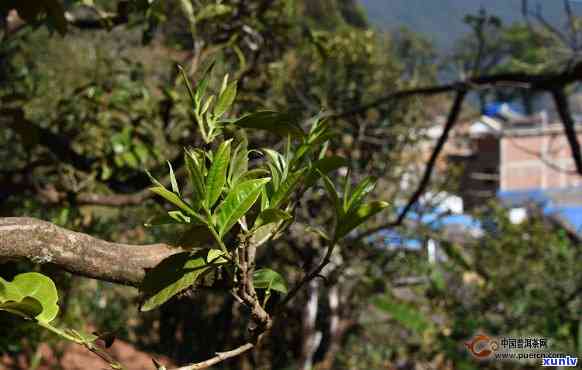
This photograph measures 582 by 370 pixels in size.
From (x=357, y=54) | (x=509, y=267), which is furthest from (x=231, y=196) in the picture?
(x=357, y=54)

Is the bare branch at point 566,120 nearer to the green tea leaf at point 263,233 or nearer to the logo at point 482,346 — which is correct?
the logo at point 482,346

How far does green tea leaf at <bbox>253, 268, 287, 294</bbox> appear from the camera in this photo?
0.83 meters

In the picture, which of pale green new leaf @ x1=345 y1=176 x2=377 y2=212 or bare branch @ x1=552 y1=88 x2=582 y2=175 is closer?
pale green new leaf @ x1=345 y1=176 x2=377 y2=212

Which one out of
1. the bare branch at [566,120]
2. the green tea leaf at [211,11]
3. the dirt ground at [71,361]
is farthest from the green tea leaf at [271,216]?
the dirt ground at [71,361]

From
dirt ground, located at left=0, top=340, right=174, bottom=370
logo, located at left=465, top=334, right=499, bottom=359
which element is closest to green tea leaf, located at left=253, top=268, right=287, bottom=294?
logo, located at left=465, top=334, right=499, bottom=359

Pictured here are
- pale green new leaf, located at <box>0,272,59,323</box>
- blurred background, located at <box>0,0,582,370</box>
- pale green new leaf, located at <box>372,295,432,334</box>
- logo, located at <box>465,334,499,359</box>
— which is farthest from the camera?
pale green new leaf, located at <box>372,295,432,334</box>

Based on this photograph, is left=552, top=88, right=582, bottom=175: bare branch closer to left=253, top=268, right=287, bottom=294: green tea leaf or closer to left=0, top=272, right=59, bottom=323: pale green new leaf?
left=253, top=268, right=287, bottom=294: green tea leaf

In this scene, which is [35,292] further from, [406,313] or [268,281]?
[406,313]

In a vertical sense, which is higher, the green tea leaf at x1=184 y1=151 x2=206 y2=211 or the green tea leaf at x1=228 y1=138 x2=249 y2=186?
the green tea leaf at x1=228 y1=138 x2=249 y2=186

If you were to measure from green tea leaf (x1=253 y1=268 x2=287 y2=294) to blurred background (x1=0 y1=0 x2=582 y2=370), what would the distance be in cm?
87

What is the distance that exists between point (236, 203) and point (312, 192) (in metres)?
3.49

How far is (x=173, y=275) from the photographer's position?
0.77m

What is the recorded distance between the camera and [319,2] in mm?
26172

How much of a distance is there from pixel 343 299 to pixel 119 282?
5.95 m
